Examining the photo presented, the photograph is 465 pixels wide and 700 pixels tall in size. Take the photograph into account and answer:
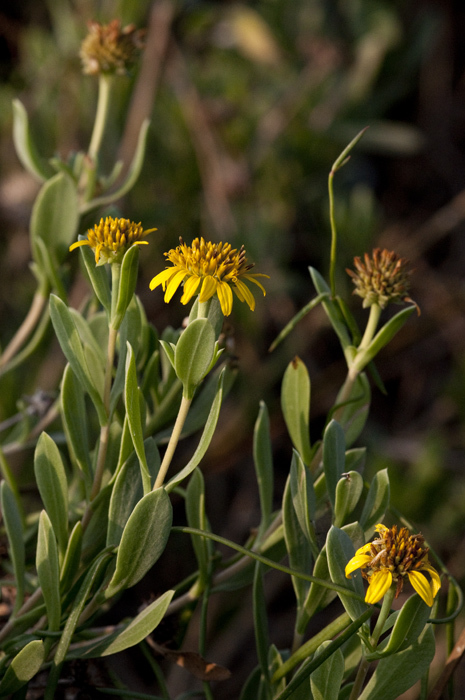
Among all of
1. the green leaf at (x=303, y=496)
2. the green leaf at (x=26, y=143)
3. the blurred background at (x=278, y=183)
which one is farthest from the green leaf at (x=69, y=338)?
the blurred background at (x=278, y=183)

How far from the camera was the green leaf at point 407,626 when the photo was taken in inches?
12.0

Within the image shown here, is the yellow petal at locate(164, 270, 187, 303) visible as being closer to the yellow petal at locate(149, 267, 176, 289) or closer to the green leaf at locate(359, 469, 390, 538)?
the yellow petal at locate(149, 267, 176, 289)

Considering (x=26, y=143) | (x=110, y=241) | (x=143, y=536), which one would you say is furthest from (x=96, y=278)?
(x=26, y=143)

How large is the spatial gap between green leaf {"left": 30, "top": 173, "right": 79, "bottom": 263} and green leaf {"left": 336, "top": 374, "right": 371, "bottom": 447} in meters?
0.24

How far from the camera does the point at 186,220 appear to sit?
1533mm

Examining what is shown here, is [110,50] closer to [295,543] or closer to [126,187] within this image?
[126,187]

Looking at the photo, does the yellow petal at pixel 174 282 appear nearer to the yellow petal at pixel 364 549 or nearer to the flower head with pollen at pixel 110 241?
the flower head with pollen at pixel 110 241

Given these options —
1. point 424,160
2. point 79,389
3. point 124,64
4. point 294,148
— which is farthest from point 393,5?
point 79,389

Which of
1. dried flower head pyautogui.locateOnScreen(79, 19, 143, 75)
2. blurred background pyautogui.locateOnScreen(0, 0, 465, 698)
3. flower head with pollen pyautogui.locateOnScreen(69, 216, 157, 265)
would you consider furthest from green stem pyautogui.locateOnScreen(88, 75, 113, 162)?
blurred background pyautogui.locateOnScreen(0, 0, 465, 698)

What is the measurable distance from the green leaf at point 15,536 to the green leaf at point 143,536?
0.07m

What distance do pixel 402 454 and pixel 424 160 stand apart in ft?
3.16

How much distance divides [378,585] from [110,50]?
1.56 ft

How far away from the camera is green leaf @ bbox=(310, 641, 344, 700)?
1.06ft

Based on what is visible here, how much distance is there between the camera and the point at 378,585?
322 millimetres
